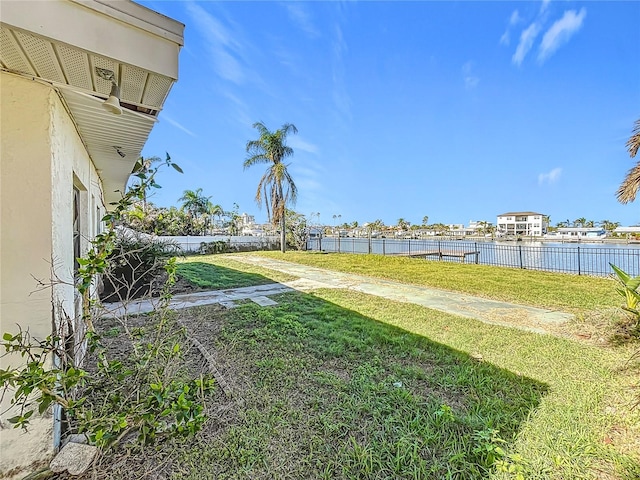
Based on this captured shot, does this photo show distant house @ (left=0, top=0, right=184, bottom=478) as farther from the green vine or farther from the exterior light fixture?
the green vine

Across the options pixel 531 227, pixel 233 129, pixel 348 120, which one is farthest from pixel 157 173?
pixel 531 227

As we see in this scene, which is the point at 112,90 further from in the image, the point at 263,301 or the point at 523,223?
the point at 523,223

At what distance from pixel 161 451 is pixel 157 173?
2.00 m

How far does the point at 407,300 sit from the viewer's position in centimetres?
652

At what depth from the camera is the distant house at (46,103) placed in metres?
1.42

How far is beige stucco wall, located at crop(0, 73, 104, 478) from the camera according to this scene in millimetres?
1752

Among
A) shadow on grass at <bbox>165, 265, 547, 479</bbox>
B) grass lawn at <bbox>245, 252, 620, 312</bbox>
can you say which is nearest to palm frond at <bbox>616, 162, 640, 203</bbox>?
grass lawn at <bbox>245, 252, 620, 312</bbox>

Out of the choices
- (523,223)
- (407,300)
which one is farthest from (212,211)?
(523,223)

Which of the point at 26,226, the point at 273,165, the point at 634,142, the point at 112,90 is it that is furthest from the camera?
the point at 273,165

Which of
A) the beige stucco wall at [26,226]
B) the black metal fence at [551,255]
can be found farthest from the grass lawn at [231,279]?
the black metal fence at [551,255]

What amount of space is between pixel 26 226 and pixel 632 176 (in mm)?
10311

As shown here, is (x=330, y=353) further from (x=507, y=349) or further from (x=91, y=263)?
(x=91, y=263)

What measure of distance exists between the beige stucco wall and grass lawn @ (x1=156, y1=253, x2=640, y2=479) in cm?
99

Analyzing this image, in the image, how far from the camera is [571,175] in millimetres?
26562
